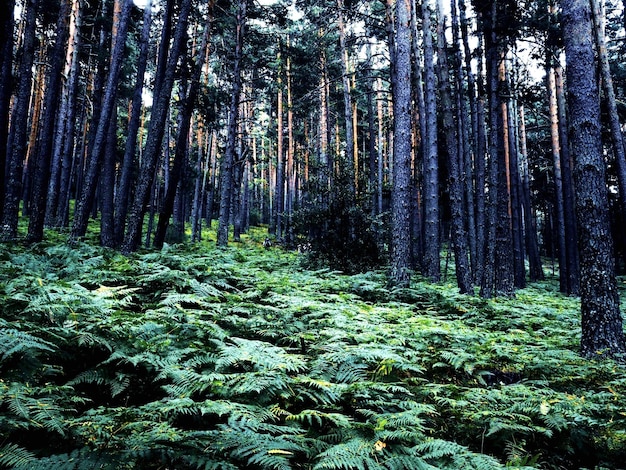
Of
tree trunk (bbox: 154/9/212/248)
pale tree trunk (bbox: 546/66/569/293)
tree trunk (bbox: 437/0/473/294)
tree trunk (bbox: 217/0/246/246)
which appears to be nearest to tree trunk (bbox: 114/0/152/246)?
tree trunk (bbox: 154/9/212/248)

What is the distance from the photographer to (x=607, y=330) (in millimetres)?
4590

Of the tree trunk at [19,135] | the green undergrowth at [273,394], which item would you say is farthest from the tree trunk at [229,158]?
the green undergrowth at [273,394]

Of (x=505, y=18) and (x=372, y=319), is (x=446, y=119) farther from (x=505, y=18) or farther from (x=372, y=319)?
(x=372, y=319)

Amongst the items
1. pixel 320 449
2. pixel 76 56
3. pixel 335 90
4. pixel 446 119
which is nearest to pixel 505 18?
pixel 446 119

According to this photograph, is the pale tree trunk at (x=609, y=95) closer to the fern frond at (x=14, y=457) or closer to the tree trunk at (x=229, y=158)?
the tree trunk at (x=229, y=158)

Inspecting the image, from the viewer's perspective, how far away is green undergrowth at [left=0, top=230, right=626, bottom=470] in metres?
1.88

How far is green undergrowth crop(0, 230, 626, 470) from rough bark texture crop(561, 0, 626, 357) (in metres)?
0.64

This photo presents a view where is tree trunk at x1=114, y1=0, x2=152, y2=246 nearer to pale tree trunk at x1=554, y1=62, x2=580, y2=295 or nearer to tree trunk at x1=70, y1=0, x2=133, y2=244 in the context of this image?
tree trunk at x1=70, y1=0, x2=133, y2=244

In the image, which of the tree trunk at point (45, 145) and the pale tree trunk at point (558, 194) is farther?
the pale tree trunk at point (558, 194)

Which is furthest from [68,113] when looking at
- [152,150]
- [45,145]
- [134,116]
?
[152,150]

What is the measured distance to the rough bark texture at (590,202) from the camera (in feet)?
15.1

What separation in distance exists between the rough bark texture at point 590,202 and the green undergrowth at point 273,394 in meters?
0.64

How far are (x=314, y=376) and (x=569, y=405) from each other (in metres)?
2.08

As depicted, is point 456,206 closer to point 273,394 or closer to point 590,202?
point 590,202
